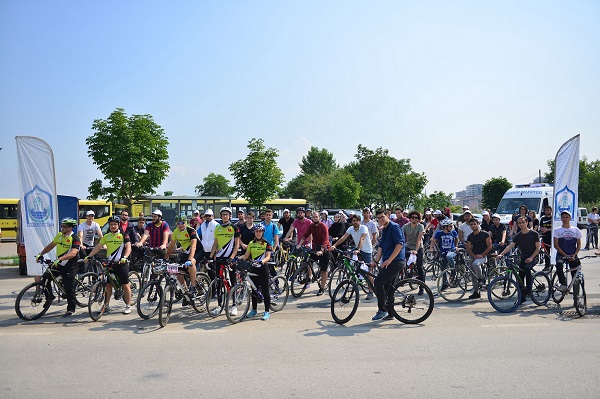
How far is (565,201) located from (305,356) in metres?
8.68

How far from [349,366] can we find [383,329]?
212 cm

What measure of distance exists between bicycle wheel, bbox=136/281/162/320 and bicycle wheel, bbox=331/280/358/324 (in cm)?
295

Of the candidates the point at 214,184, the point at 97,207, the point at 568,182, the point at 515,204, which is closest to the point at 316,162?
the point at 214,184

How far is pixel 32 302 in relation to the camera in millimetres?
8703

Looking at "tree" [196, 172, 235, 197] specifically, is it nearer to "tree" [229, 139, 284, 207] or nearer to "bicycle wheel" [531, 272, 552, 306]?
"tree" [229, 139, 284, 207]

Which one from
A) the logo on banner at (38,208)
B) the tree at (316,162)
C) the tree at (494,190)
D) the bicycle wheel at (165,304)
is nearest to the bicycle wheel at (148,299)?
the bicycle wheel at (165,304)

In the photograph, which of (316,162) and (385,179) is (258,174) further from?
(316,162)

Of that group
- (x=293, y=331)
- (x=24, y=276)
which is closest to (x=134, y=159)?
(x=24, y=276)

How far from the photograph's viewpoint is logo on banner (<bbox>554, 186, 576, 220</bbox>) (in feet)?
38.8

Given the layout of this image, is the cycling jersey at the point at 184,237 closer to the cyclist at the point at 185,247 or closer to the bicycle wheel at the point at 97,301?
the cyclist at the point at 185,247

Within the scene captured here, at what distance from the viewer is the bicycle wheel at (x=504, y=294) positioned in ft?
30.2

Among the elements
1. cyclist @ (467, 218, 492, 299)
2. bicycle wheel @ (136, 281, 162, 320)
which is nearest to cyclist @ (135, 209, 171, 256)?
bicycle wheel @ (136, 281, 162, 320)

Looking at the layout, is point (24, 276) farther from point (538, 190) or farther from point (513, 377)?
point (538, 190)

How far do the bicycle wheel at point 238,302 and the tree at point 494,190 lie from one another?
62.0 m
